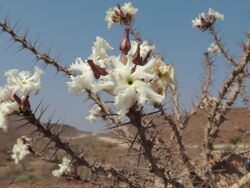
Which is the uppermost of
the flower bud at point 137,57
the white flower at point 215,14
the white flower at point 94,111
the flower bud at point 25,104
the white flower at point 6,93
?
the white flower at point 215,14

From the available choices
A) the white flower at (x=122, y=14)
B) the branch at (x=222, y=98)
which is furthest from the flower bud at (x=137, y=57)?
the white flower at (x=122, y=14)

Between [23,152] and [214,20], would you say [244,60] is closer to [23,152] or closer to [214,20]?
[214,20]

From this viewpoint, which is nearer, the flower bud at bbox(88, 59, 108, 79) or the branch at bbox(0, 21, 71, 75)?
the flower bud at bbox(88, 59, 108, 79)

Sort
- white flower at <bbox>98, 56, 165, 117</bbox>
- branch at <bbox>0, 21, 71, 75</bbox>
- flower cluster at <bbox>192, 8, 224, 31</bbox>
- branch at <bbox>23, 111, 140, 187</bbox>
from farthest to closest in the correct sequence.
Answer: flower cluster at <bbox>192, 8, 224, 31</bbox> < branch at <bbox>0, 21, 71, 75</bbox> < branch at <bbox>23, 111, 140, 187</bbox> < white flower at <bbox>98, 56, 165, 117</bbox>

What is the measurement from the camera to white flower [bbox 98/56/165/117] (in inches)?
68.6

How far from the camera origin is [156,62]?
1.95 m

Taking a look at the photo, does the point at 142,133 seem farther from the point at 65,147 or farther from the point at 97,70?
the point at 65,147

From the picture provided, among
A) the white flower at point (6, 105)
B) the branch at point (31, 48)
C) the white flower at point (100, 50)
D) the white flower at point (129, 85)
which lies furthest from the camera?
the branch at point (31, 48)

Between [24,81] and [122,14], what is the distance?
233 cm

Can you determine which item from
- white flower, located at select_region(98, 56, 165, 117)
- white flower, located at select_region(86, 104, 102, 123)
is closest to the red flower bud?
white flower, located at select_region(98, 56, 165, 117)

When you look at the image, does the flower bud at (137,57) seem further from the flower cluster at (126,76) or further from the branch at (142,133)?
the branch at (142,133)

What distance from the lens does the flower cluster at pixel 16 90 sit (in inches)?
87.2

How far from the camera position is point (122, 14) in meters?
4.55

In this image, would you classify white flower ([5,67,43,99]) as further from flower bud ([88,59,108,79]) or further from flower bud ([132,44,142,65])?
flower bud ([132,44,142,65])
